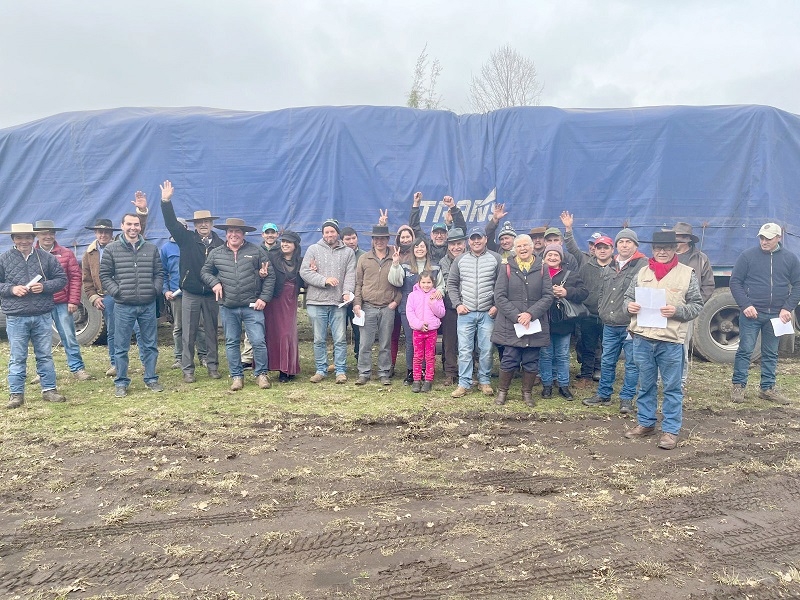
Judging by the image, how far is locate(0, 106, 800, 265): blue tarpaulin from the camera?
25.1 ft

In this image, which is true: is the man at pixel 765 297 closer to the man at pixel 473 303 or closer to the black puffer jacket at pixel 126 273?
the man at pixel 473 303

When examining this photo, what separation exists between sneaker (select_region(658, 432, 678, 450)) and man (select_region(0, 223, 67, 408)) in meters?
5.52

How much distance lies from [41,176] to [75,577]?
23.9 feet

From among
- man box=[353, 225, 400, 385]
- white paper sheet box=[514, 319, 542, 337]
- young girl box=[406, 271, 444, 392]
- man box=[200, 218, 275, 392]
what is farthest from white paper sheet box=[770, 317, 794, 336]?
man box=[200, 218, 275, 392]

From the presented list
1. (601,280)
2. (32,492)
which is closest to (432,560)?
(32,492)

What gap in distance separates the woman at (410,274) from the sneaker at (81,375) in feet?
11.8

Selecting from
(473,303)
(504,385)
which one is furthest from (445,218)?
(504,385)

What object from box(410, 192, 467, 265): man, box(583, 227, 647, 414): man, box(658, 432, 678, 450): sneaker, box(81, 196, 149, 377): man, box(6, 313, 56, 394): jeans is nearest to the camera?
box(658, 432, 678, 450): sneaker

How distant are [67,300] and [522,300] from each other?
496cm

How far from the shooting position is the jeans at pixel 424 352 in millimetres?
6305

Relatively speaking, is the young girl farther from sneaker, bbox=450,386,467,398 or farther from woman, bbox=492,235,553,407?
woman, bbox=492,235,553,407

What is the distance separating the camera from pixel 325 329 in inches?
265

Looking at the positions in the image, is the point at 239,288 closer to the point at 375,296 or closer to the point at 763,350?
the point at 375,296

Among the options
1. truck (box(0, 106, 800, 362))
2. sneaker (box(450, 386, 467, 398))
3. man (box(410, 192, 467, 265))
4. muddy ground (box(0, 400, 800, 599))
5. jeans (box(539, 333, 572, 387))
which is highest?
truck (box(0, 106, 800, 362))
